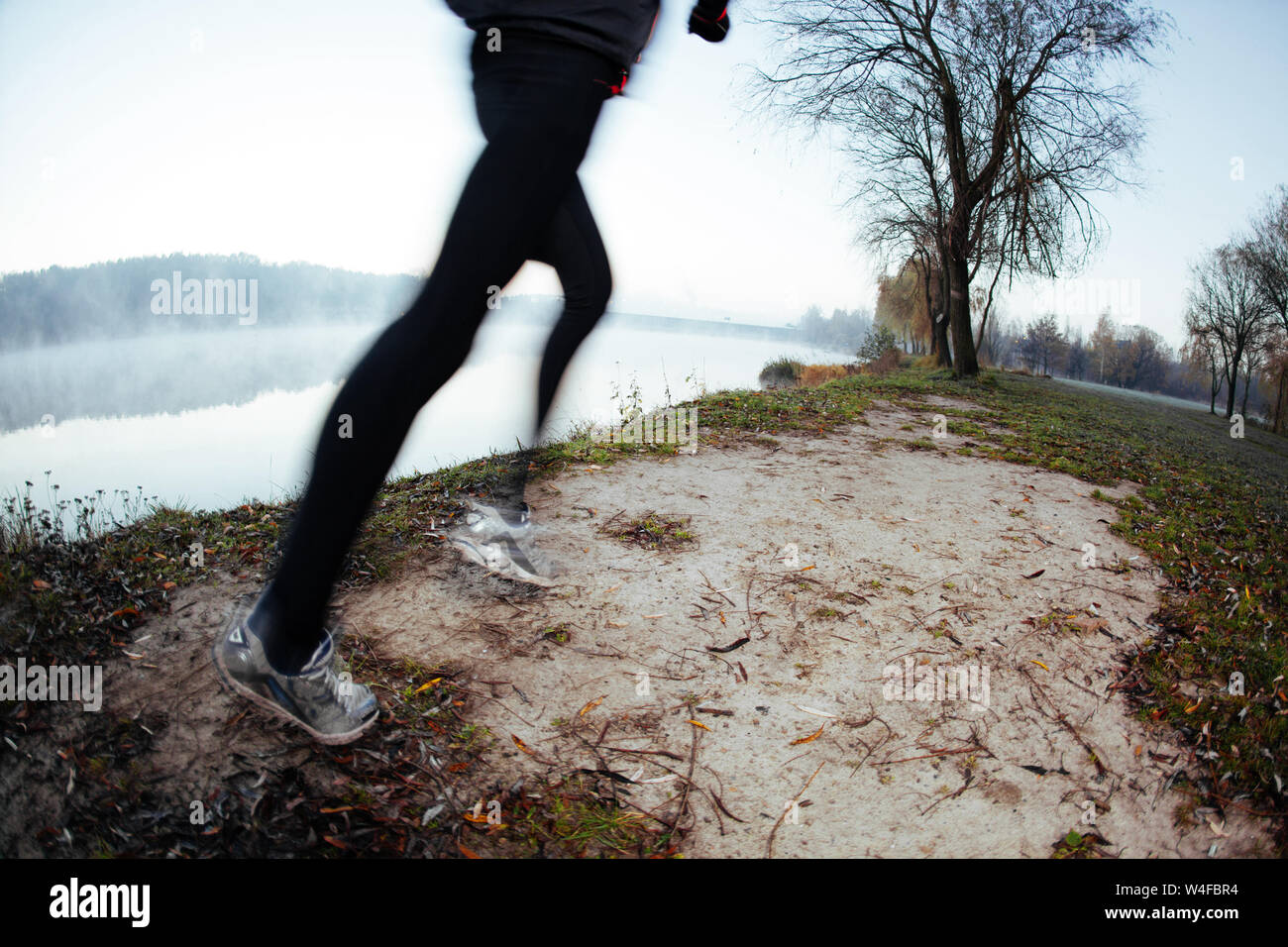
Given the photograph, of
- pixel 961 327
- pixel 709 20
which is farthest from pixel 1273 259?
pixel 709 20

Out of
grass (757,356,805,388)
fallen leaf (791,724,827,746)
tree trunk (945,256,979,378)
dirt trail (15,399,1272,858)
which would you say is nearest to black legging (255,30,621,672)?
dirt trail (15,399,1272,858)

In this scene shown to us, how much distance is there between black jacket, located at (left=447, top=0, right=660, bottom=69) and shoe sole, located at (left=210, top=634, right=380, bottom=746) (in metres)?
1.48

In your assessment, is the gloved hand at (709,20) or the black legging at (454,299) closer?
the black legging at (454,299)

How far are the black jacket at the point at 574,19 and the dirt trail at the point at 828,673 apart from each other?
Answer: 1.64 metres

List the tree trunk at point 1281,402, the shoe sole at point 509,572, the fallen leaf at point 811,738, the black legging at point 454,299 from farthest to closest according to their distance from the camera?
the tree trunk at point 1281,402
the shoe sole at point 509,572
the fallen leaf at point 811,738
the black legging at point 454,299

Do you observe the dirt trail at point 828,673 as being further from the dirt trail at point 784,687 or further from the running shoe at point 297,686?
the running shoe at point 297,686

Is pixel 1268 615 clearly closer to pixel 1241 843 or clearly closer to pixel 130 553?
pixel 1241 843

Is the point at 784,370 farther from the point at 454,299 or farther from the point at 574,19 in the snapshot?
the point at 454,299

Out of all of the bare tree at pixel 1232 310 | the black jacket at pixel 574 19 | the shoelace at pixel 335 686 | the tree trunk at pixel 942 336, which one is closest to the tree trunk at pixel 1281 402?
the bare tree at pixel 1232 310

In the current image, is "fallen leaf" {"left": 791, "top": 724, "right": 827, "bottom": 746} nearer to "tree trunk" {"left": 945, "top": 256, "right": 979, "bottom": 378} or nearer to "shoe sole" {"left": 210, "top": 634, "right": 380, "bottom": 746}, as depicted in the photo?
"shoe sole" {"left": 210, "top": 634, "right": 380, "bottom": 746}

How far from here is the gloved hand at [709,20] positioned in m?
1.81

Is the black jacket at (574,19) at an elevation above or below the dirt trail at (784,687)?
above
